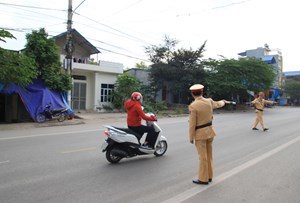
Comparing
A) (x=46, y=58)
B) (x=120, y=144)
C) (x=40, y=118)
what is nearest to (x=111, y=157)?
(x=120, y=144)

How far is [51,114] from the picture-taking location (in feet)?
57.9

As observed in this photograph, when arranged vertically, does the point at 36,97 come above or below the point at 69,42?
below

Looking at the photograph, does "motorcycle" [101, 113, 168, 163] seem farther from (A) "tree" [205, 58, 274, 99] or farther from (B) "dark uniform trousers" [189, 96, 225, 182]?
(A) "tree" [205, 58, 274, 99]

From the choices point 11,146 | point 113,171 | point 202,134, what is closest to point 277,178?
point 202,134

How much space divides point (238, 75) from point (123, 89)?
1637 cm

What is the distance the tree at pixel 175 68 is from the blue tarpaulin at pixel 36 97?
18.6 metres

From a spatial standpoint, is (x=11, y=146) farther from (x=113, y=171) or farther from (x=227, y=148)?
(x=227, y=148)

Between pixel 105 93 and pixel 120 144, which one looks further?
pixel 105 93

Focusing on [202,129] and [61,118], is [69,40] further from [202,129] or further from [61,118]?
[202,129]

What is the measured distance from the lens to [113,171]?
6.43 metres

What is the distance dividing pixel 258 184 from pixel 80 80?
23.0 metres

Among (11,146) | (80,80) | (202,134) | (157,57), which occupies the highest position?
(157,57)

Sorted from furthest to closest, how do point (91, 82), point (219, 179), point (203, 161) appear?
1. point (91, 82)
2. point (219, 179)
3. point (203, 161)

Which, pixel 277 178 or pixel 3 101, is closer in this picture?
pixel 277 178
